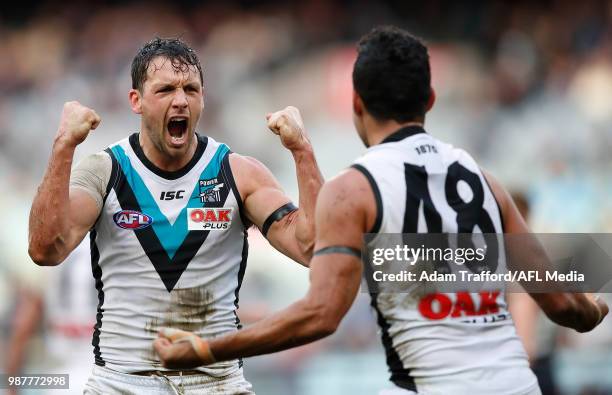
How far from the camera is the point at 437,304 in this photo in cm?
469

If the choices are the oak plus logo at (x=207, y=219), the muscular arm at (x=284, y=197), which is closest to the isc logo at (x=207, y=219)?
the oak plus logo at (x=207, y=219)

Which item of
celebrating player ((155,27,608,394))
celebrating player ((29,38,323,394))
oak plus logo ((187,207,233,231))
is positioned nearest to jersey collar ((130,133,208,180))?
celebrating player ((29,38,323,394))

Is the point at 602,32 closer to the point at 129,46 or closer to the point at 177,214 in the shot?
the point at 129,46

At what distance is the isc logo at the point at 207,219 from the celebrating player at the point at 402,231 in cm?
138

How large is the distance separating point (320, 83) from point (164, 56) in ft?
33.4

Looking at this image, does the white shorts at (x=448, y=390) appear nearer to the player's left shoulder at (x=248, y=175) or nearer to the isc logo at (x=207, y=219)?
the isc logo at (x=207, y=219)

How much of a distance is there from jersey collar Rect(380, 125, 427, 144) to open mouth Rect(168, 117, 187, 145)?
1.82 meters

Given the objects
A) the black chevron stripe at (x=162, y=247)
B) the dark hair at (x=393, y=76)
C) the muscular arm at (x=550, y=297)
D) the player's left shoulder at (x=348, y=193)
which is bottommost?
the muscular arm at (x=550, y=297)

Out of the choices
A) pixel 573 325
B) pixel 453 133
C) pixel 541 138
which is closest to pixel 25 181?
pixel 453 133

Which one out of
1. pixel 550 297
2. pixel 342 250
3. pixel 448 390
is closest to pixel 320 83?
pixel 550 297

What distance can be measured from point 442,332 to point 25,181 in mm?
12118

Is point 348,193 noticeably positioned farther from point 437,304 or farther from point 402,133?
point 437,304

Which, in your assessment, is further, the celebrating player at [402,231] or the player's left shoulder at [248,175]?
the player's left shoulder at [248,175]

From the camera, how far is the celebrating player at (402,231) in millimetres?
4613
